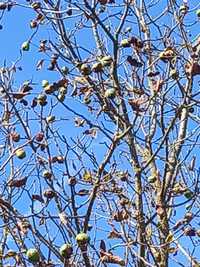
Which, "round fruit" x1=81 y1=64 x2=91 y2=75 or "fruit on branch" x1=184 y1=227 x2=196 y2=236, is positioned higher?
"round fruit" x1=81 y1=64 x2=91 y2=75

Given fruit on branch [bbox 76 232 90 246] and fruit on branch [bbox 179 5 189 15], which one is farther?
fruit on branch [bbox 179 5 189 15]

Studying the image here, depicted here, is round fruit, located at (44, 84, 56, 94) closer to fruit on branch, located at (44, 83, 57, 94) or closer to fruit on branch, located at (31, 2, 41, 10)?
fruit on branch, located at (44, 83, 57, 94)

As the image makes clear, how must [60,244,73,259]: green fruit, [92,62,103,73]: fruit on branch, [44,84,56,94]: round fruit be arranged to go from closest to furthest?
[60,244,73,259]: green fruit, [92,62,103,73]: fruit on branch, [44,84,56,94]: round fruit

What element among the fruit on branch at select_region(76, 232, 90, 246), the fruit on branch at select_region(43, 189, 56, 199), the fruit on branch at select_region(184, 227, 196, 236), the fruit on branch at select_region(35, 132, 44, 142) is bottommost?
the fruit on branch at select_region(76, 232, 90, 246)

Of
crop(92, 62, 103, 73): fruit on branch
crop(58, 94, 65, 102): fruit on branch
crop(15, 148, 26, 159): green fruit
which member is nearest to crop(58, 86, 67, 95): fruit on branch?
crop(58, 94, 65, 102): fruit on branch

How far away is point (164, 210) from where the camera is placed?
183 inches

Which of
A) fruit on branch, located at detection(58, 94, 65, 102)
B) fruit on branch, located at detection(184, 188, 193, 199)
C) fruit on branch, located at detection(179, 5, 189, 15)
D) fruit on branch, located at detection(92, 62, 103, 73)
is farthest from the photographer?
fruit on branch, located at detection(179, 5, 189, 15)

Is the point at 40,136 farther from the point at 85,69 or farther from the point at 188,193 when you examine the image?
the point at 188,193

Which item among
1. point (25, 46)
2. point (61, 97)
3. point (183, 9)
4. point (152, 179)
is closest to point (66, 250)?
point (61, 97)

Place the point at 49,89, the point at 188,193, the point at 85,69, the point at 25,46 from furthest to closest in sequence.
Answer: the point at 25,46 → the point at 188,193 → the point at 85,69 → the point at 49,89

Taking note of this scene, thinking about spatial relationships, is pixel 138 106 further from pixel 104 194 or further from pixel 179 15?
pixel 179 15

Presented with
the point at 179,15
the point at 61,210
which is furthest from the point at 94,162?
the point at 179,15

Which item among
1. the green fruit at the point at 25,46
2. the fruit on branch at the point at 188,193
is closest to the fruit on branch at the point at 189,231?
the fruit on branch at the point at 188,193

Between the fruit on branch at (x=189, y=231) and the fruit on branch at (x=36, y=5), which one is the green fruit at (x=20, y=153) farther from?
the fruit on branch at (x=36, y=5)
